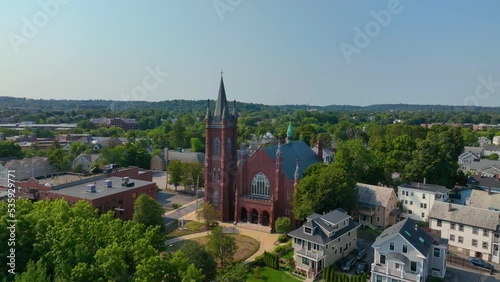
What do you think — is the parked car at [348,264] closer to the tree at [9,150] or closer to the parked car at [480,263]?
the parked car at [480,263]

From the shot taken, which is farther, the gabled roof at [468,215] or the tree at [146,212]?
the tree at [146,212]

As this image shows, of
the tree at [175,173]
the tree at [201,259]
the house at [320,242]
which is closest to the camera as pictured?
the tree at [201,259]

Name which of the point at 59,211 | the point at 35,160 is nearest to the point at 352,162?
the point at 59,211

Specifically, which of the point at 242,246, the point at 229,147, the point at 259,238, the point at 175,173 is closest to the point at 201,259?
the point at 242,246

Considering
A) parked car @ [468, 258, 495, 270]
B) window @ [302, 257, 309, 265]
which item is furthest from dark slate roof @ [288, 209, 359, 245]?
parked car @ [468, 258, 495, 270]

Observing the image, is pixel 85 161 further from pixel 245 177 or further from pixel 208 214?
pixel 245 177

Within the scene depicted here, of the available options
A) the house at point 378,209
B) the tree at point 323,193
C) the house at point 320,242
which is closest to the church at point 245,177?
the tree at point 323,193
